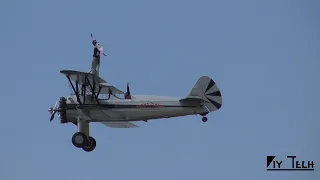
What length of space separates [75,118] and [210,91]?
676 cm

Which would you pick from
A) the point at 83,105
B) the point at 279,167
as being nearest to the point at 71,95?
the point at 83,105

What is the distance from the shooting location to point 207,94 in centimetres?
5762

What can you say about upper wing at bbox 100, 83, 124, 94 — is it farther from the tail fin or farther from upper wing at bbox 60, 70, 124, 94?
the tail fin

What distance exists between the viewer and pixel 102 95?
192ft

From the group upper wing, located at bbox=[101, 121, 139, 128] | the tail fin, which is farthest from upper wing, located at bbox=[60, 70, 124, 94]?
the tail fin

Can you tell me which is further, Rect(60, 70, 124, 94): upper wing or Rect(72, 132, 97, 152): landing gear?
Rect(72, 132, 97, 152): landing gear

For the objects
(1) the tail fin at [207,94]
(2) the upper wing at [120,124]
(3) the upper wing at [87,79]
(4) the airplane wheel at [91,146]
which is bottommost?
(4) the airplane wheel at [91,146]

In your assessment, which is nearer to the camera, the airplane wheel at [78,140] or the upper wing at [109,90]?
the airplane wheel at [78,140]

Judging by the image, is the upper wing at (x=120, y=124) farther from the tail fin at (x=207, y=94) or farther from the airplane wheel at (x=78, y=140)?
the tail fin at (x=207, y=94)

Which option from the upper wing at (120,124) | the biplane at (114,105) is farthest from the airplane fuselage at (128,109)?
the upper wing at (120,124)

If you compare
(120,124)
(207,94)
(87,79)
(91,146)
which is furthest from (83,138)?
(207,94)

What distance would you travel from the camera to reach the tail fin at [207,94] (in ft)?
188

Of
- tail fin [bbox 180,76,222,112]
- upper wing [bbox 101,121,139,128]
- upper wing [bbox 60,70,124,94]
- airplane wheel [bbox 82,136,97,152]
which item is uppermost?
upper wing [bbox 60,70,124,94]

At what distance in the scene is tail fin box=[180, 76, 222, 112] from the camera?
2259 inches
